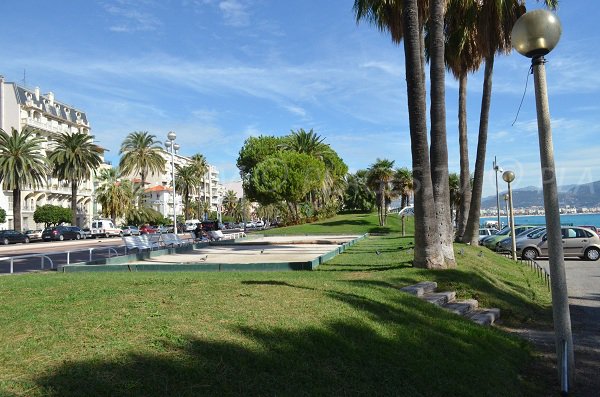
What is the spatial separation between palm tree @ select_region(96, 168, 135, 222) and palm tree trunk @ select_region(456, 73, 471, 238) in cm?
6273

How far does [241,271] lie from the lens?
38.9 ft

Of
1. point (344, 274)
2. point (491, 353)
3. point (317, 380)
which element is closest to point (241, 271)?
point (344, 274)

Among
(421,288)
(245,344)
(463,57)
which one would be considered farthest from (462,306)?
(463,57)

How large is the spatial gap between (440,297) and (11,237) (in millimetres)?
47103

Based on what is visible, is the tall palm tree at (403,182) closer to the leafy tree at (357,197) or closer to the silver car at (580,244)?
the leafy tree at (357,197)

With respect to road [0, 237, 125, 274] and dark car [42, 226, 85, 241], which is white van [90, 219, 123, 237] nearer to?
dark car [42, 226, 85, 241]

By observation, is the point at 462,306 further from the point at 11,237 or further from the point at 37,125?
the point at 37,125

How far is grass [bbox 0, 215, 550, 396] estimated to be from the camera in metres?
3.93

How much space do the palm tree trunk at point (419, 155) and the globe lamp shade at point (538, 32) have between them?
20.9 ft

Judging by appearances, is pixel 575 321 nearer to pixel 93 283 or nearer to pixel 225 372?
pixel 225 372

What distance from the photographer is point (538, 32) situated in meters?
5.57

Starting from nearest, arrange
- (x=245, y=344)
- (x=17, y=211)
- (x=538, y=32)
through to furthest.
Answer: (x=245, y=344) → (x=538, y=32) → (x=17, y=211)

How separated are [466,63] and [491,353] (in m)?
19.8

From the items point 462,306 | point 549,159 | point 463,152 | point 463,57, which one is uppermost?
point 463,57
